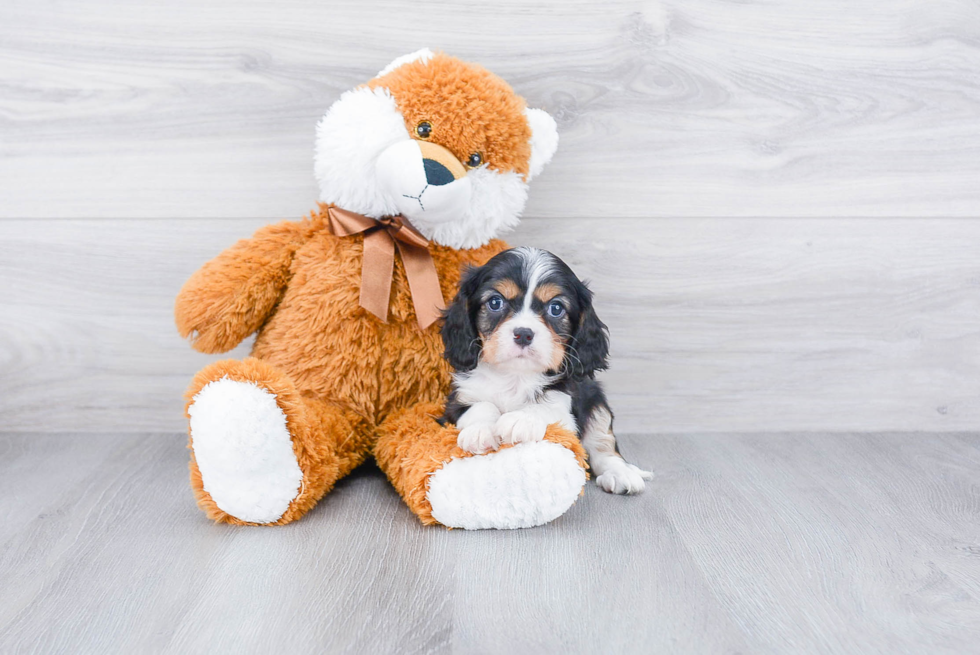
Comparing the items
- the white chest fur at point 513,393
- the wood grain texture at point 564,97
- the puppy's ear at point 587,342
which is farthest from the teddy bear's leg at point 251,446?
the wood grain texture at point 564,97

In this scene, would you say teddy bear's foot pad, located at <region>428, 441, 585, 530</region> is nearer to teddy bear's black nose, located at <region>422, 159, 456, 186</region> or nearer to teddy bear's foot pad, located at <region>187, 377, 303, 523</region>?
teddy bear's foot pad, located at <region>187, 377, 303, 523</region>

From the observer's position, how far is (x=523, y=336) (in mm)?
1423

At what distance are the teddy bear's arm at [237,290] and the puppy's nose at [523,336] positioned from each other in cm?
61

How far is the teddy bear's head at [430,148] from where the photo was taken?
155cm

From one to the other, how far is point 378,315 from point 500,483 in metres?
0.47

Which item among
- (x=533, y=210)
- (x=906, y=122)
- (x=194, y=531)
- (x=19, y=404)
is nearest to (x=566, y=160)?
(x=533, y=210)

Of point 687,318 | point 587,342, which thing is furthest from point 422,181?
point 687,318

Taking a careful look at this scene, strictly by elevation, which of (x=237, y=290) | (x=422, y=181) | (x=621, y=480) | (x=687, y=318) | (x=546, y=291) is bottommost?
(x=621, y=480)

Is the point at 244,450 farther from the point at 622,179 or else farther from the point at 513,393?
the point at 622,179

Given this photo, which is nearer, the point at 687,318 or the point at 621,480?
the point at 621,480

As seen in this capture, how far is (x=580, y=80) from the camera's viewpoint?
1925 millimetres

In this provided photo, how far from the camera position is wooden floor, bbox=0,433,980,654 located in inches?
43.2

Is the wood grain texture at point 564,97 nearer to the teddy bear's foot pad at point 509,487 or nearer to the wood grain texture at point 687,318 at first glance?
the wood grain texture at point 687,318

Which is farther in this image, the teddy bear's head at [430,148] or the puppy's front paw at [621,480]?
the puppy's front paw at [621,480]
